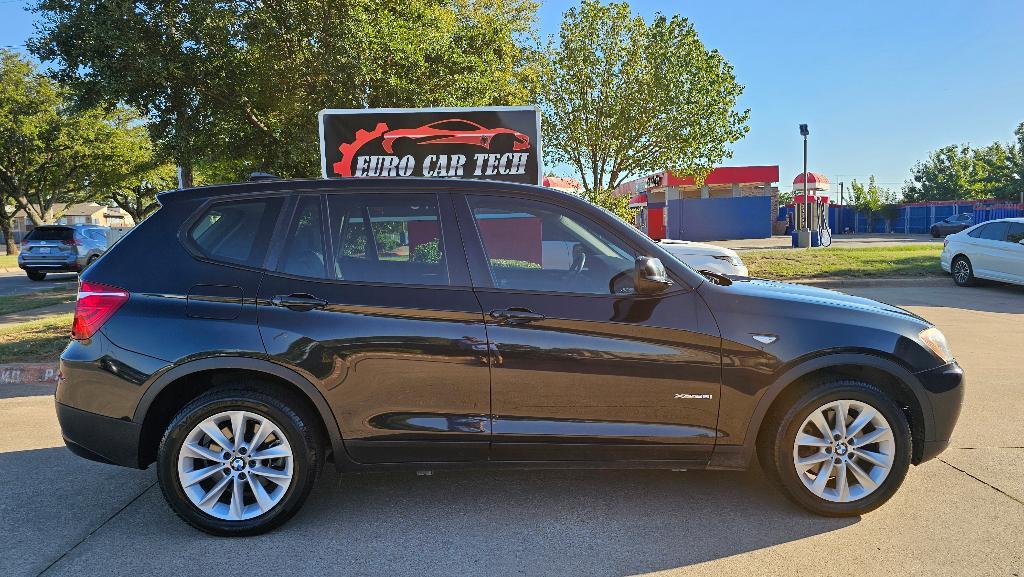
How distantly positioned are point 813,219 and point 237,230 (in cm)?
4115

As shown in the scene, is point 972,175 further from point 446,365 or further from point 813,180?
point 446,365

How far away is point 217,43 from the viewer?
1348cm

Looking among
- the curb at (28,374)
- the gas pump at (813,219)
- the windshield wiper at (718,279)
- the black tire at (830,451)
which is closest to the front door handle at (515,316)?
the windshield wiper at (718,279)

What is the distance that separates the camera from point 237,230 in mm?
3539

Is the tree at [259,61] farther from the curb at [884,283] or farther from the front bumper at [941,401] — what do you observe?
the front bumper at [941,401]

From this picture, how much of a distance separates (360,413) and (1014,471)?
3920 mm

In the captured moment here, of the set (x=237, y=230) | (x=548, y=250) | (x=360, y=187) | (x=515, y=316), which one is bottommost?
(x=515, y=316)

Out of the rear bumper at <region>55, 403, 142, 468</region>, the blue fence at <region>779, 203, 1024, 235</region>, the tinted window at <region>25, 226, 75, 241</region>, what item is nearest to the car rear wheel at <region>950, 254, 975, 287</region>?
the rear bumper at <region>55, 403, 142, 468</region>

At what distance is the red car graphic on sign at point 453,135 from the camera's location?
9820 millimetres

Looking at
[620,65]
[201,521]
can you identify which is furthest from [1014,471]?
[620,65]

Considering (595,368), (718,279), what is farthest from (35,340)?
(718,279)

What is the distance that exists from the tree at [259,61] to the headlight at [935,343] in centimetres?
1068

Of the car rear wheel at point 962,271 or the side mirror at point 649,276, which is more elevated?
the side mirror at point 649,276

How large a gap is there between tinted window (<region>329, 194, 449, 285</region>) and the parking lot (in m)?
1.31
